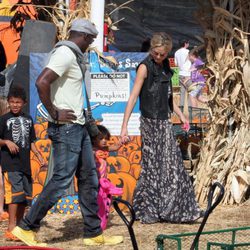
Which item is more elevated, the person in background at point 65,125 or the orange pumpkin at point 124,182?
the person in background at point 65,125

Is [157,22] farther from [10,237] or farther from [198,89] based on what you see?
[10,237]

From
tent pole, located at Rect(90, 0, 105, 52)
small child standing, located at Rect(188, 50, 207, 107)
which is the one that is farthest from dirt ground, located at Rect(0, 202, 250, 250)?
tent pole, located at Rect(90, 0, 105, 52)

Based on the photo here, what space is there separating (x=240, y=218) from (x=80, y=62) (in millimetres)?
2516

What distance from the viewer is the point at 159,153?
7.79 m

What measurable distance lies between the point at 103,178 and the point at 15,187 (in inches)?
33.2

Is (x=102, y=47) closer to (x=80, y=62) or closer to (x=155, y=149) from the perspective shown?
(x=155, y=149)

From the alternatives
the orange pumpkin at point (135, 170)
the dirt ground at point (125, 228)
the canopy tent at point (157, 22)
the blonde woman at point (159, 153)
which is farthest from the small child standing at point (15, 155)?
the canopy tent at point (157, 22)

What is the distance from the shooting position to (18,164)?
707 centimetres

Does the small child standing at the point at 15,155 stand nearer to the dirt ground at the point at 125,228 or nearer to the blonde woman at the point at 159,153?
the dirt ground at the point at 125,228

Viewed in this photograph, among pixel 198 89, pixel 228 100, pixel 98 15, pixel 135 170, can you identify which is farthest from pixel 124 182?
pixel 98 15

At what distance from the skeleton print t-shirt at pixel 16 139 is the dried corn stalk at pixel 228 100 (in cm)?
239

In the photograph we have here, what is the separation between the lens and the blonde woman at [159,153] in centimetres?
767

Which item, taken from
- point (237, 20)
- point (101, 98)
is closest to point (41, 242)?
point (101, 98)

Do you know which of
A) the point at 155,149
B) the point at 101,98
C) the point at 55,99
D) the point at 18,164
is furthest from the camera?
the point at 101,98
